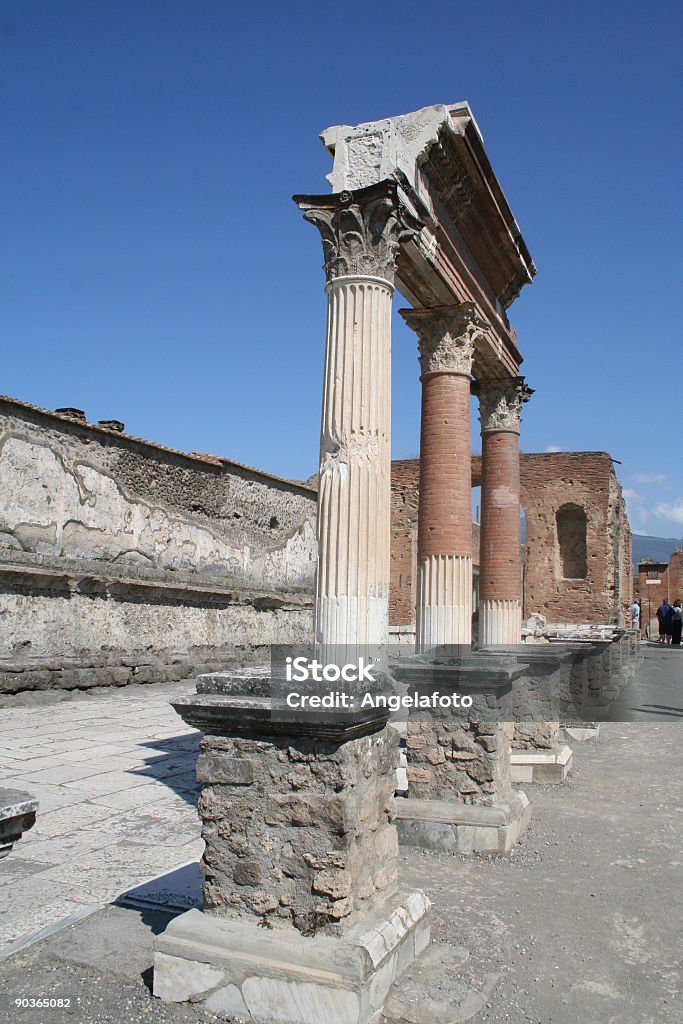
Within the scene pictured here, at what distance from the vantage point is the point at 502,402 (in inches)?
395

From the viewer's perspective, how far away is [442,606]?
745cm

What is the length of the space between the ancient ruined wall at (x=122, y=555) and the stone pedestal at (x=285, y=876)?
7676 millimetres

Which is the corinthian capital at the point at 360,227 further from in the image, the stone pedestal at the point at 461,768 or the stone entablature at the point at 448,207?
the stone pedestal at the point at 461,768

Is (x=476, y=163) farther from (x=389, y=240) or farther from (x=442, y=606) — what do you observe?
(x=442, y=606)

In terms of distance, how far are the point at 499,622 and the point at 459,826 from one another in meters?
4.80

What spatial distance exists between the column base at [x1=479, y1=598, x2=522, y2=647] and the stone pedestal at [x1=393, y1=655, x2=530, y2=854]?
163 inches

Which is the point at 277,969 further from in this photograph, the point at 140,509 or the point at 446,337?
the point at 140,509

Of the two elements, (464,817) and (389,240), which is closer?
(464,817)

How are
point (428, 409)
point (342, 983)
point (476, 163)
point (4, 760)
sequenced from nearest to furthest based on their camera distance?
1. point (342, 983)
2. point (4, 760)
3. point (476, 163)
4. point (428, 409)

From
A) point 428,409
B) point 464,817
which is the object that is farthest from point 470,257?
point 464,817

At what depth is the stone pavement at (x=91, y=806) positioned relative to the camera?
3945 millimetres

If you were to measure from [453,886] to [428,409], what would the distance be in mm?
4670

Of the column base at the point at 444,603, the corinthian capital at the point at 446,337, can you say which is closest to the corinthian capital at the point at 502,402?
the corinthian capital at the point at 446,337

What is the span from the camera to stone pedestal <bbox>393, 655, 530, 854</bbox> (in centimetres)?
502
